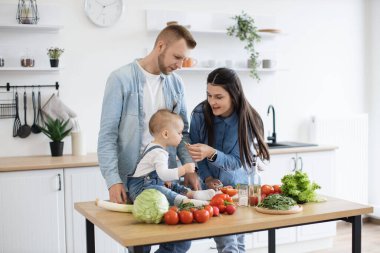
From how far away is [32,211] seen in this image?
394cm

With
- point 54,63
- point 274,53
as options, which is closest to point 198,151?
point 54,63

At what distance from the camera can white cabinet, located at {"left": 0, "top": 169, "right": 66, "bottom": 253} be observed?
3.87 meters

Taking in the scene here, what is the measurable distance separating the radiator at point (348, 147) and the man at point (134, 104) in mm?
2912

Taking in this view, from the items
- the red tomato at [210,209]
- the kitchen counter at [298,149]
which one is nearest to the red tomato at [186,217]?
the red tomato at [210,209]

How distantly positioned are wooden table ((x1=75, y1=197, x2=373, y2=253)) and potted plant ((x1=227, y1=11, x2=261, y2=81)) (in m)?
2.38

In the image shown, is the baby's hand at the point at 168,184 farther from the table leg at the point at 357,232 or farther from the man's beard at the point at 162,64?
the table leg at the point at 357,232

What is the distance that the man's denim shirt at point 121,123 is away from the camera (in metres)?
2.77

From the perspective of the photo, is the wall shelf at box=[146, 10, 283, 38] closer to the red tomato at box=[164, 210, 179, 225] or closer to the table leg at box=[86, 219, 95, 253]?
the table leg at box=[86, 219, 95, 253]

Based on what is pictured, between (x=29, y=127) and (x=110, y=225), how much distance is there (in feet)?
7.62

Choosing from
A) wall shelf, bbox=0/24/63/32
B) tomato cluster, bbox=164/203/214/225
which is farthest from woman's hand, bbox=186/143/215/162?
wall shelf, bbox=0/24/63/32

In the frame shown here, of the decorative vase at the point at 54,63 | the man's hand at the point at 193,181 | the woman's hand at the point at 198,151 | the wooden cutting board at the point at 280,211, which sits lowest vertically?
the wooden cutting board at the point at 280,211

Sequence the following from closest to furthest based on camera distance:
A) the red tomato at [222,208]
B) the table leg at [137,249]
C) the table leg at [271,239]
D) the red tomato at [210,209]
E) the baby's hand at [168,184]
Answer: the table leg at [137,249] → the red tomato at [210,209] → the red tomato at [222,208] → the baby's hand at [168,184] → the table leg at [271,239]

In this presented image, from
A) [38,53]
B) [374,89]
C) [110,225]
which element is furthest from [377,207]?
[110,225]

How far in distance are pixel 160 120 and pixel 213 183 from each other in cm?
55
